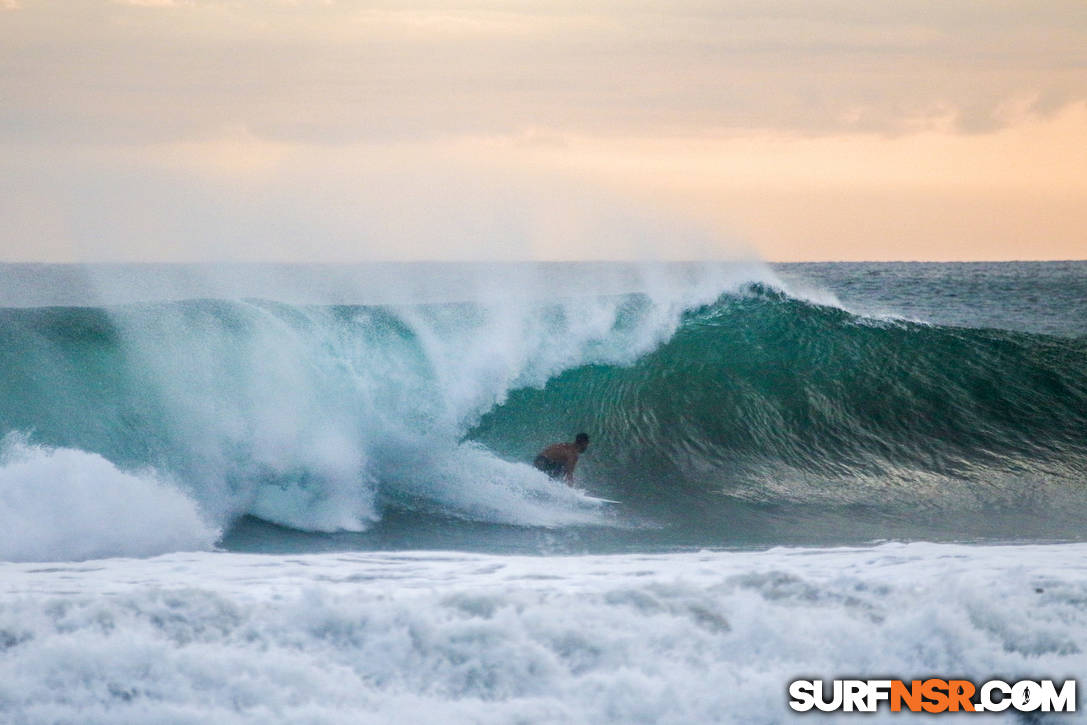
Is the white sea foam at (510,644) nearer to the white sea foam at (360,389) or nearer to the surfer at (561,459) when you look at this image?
the white sea foam at (360,389)

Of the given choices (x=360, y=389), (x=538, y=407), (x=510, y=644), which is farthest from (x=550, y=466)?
(x=510, y=644)

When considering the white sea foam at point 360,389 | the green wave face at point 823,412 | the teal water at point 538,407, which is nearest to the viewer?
the teal water at point 538,407

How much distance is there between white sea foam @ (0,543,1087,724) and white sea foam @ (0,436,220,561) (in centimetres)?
92

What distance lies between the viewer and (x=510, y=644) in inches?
203

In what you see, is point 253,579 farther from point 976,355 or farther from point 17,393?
point 976,355

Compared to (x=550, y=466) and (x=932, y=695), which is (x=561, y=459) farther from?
(x=932, y=695)

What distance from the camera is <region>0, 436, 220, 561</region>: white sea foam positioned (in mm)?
7152

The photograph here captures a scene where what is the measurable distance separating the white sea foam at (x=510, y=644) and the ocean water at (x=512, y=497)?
16mm

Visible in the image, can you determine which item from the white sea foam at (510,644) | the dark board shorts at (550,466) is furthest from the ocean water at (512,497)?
the dark board shorts at (550,466)

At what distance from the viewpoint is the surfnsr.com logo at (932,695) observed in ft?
15.9

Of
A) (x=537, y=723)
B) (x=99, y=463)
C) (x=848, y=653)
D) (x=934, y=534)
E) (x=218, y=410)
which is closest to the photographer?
(x=537, y=723)

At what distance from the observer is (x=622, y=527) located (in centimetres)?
871

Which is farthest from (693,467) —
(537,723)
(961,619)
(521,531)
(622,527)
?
(537,723)

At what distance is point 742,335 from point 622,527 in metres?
5.45
